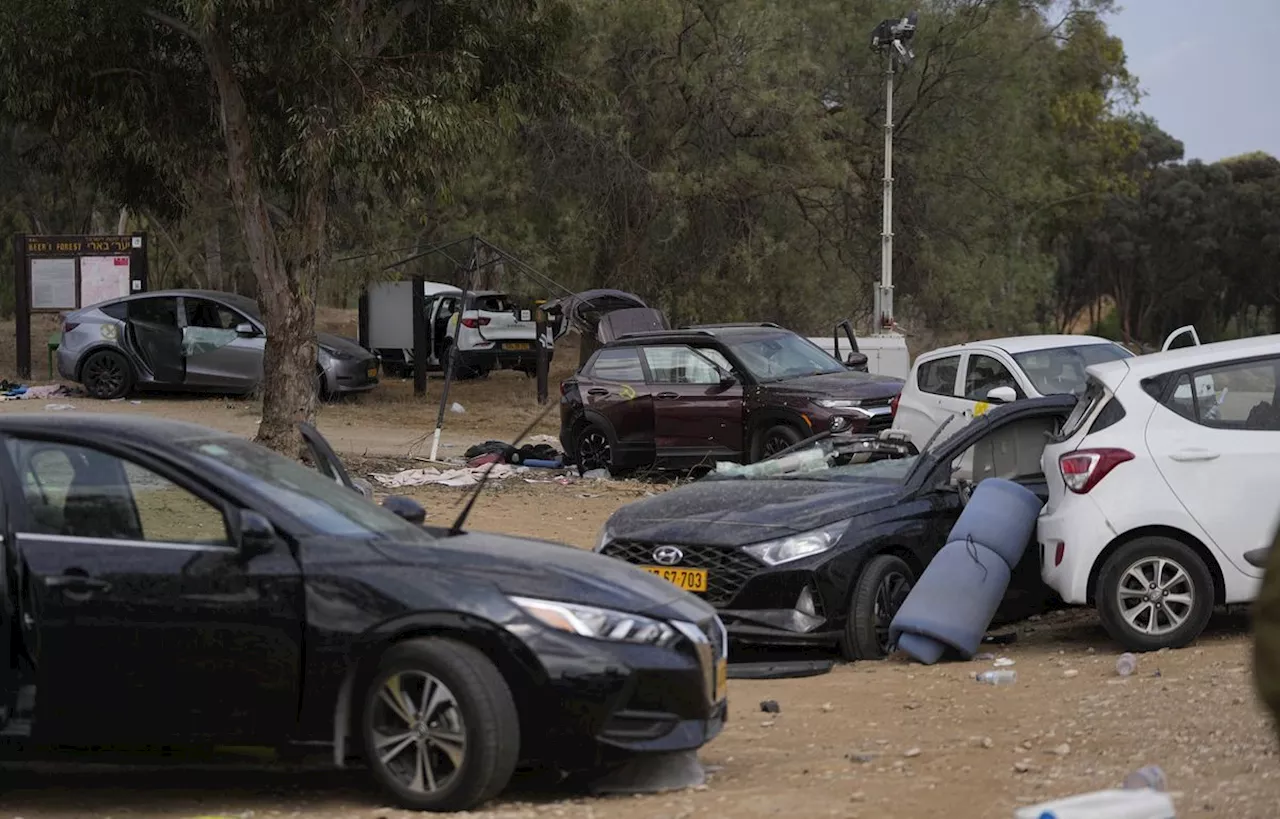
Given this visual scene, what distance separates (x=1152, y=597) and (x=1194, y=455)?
78 cm

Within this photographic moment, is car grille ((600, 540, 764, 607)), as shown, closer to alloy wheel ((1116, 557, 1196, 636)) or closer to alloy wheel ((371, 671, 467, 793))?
alloy wheel ((1116, 557, 1196, 636))

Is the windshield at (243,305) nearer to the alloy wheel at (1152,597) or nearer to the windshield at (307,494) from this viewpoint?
the alloy wheel at (1152,597)

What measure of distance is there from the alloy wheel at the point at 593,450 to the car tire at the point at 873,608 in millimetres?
9631

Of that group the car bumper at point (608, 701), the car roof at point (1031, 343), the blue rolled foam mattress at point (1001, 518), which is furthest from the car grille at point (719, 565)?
the car roof at point (1031, 343)

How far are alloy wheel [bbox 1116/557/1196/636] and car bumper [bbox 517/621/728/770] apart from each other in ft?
12.1

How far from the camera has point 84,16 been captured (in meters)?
17.0

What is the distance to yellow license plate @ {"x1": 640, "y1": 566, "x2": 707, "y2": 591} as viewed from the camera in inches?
366

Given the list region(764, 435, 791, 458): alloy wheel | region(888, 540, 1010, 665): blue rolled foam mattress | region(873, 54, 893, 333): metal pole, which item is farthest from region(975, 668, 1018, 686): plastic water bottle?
region(873, 54, 893, 333): metal pole

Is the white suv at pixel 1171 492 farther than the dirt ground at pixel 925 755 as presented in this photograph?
Yes

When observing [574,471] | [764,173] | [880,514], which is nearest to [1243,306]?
[764,173]

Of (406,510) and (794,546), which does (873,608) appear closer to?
(794,546)

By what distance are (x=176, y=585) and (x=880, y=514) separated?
4.64 m

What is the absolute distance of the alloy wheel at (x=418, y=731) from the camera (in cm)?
583

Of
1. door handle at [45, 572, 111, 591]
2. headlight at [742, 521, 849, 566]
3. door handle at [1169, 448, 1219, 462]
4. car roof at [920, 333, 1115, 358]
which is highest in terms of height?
car roof at [920, 333, 1115, 358]
